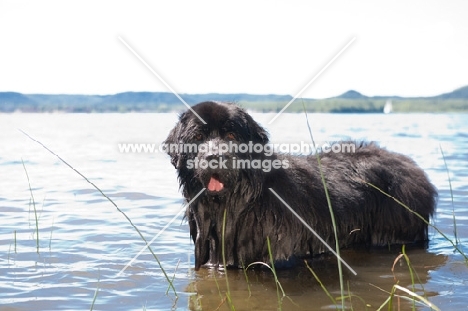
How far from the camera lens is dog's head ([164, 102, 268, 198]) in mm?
5074

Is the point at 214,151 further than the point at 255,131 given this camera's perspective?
No

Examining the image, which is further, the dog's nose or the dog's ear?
the dog's ear

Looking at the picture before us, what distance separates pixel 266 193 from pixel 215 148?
85 centimetres

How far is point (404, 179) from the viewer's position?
22.1 ft

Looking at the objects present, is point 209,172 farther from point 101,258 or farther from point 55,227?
point 55,227

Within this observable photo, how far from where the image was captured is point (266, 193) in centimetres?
563

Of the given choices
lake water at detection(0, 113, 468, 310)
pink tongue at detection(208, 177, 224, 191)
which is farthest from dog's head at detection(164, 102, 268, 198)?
lake water at detection(0, 113, 468, 310)

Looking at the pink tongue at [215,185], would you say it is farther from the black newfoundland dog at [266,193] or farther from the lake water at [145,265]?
the lake water at [145,265]

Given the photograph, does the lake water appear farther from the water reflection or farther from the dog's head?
the dog's head

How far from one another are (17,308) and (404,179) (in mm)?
4194

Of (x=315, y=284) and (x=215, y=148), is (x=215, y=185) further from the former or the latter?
(x=315, y=284)

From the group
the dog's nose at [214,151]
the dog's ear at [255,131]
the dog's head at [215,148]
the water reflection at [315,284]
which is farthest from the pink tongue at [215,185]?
the water reflection at [315,284]

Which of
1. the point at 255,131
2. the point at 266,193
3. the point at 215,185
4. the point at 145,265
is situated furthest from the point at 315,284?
the point at 145,265

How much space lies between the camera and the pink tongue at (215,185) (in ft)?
17.1
